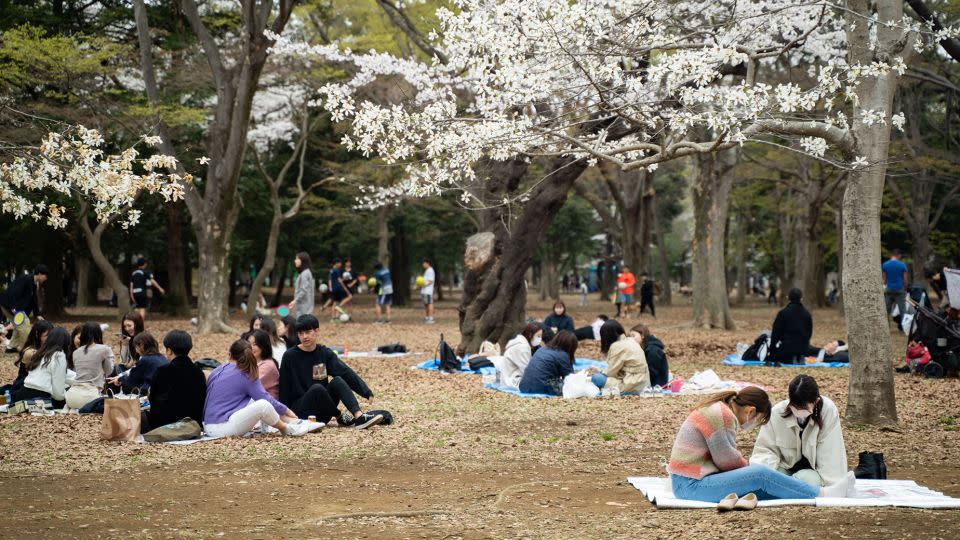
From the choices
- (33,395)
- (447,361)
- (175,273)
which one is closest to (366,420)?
(33,395)

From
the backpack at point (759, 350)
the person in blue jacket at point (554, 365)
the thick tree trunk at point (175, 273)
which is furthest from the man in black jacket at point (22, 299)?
the thick tree trunk at point (175, 273)

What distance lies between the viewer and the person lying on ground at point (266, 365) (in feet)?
30.9

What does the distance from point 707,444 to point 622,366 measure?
5461 millimetres

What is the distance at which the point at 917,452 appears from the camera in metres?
7.95

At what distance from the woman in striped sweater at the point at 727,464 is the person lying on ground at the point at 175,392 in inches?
180

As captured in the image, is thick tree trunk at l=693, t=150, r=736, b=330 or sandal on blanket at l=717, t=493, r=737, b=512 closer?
sandal on blanket at l=717, t=493, r=737, b=512

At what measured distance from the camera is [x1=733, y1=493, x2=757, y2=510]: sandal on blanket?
5.78 meters

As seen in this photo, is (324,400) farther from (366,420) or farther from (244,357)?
(244,357)

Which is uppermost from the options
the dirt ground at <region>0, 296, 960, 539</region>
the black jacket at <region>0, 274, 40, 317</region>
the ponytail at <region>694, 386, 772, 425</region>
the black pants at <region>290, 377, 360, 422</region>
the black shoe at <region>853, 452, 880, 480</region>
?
the black jacket at <region>0, 274, 40, 317</region>

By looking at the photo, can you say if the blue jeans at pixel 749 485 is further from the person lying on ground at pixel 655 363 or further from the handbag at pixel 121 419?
the person lying on ground at pixel 655 363

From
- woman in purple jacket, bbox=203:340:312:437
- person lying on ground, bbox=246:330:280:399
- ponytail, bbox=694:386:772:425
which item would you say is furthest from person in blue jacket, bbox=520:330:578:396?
ponytail, bbox=694:386:772:425

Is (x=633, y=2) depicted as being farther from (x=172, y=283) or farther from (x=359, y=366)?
(x=172, y=283)

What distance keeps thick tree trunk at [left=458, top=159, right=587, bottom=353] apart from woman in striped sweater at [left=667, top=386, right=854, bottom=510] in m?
9.54

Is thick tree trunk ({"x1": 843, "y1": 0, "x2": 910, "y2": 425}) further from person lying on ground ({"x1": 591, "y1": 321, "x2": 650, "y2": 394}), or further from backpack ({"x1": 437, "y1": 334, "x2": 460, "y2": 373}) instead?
backpack ({"x1": 437, "y1": 334, "x2": 460, "y2": 373})
